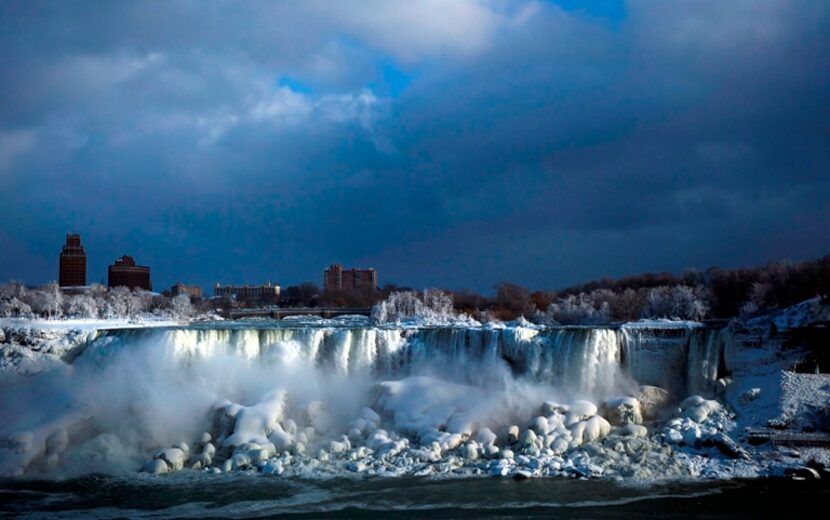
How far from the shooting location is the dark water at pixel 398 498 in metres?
17.3

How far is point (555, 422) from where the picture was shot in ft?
76.3

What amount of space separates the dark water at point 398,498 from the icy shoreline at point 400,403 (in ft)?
2.93

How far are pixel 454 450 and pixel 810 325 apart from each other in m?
13.5

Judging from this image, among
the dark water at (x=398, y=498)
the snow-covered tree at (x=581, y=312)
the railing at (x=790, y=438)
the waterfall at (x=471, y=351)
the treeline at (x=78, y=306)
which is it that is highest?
the treeline at (x=78, y=306)

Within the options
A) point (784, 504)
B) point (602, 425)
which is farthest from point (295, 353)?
point (784, 504)

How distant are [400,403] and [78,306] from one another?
47537 millimetres

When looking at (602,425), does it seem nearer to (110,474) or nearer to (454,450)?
(454,450)

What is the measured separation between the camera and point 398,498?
60.5 feet

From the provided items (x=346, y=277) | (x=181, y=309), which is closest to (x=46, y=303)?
(x=181, y=309)

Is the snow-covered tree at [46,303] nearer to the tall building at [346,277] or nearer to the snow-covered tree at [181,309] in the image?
the snow-covered tree at [181,309]

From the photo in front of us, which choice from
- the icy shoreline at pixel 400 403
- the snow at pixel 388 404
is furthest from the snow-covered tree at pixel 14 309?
the icy shoreline at pixel 400 403

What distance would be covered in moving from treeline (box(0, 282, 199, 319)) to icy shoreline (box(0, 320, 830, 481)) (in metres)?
26.0

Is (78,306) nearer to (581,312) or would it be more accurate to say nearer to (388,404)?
(581,312)

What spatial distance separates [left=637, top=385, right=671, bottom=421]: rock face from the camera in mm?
25469
